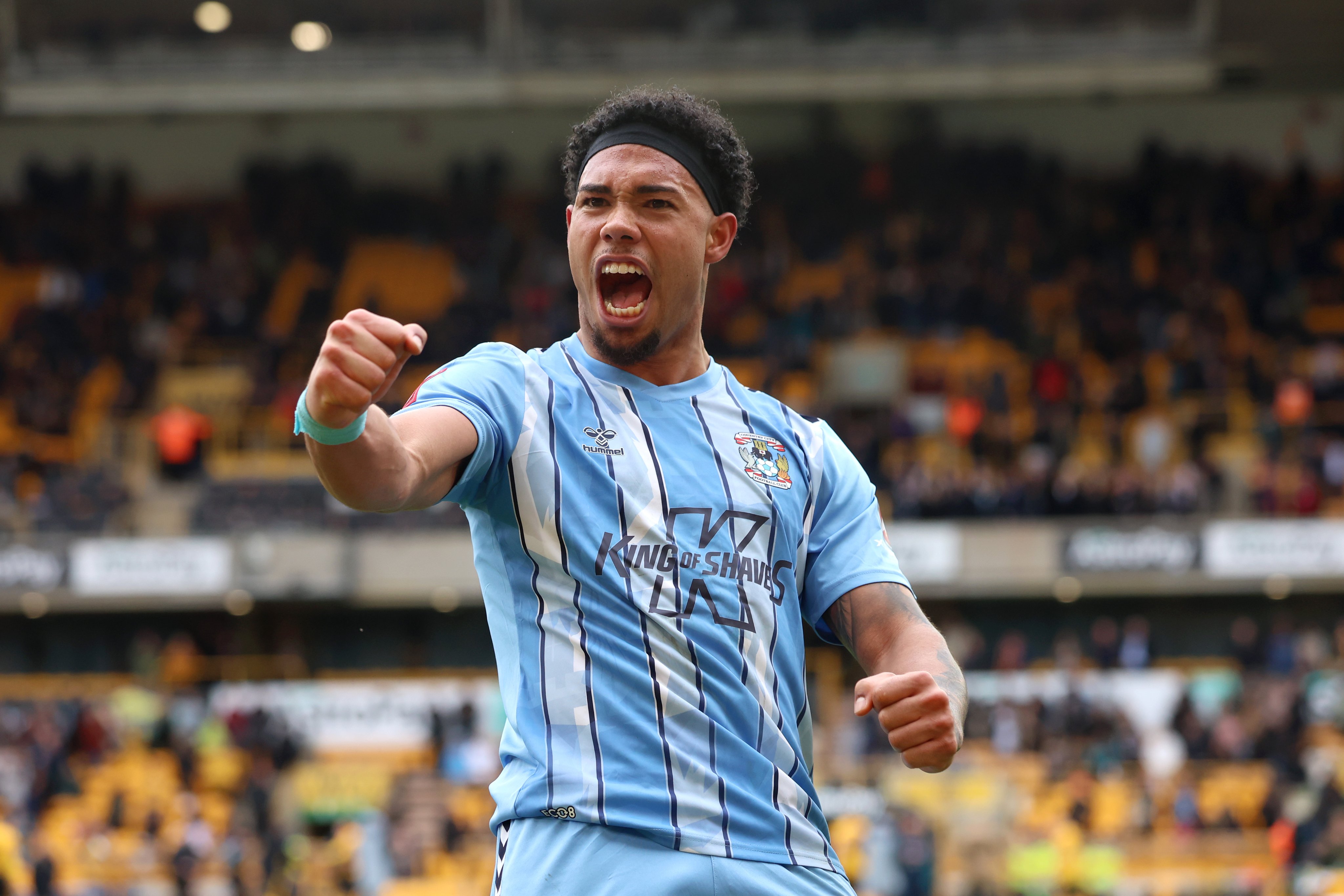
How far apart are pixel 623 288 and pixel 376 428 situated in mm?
789

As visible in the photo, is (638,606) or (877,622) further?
(877,622)

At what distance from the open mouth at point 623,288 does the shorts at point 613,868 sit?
3.22 ft

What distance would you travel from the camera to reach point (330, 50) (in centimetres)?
2288

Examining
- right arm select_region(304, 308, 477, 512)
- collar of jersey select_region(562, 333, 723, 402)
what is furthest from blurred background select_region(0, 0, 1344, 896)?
right arm select_region(304, 308, 477, 512)

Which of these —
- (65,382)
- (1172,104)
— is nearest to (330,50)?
(65,382)

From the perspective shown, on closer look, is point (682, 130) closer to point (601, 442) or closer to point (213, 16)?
point (601, 442)

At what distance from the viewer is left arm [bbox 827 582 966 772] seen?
2.50 meters

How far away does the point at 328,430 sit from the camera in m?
2.36

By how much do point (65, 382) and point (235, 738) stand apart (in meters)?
8.09

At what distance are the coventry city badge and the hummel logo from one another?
0.27 metres

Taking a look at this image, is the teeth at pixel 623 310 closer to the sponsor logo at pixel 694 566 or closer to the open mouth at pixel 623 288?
the open mouth at pixel 623 288

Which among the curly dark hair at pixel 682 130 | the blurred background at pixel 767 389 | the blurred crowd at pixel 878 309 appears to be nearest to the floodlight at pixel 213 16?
the blurred background at pixel 767 389

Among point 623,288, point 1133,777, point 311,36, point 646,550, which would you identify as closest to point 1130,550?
point 1133,777

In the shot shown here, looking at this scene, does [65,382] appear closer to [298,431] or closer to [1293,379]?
[1293,379]
